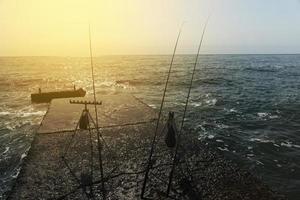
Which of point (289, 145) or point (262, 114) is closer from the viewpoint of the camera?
point (289, 145)

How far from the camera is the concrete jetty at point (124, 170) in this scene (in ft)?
22.4

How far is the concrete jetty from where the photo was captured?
6.83 meters

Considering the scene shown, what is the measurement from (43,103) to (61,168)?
21965 mm

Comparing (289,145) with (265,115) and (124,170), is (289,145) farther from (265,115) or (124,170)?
(124,170)

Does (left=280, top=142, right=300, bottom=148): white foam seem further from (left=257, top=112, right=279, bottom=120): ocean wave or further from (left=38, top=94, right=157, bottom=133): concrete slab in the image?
(left=38, top=94, right=157, bottom=133): concrete slab

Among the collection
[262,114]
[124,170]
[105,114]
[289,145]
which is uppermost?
[124,170]

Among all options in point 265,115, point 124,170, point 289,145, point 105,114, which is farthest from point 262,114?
point 124,170

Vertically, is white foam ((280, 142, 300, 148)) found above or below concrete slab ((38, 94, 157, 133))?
below

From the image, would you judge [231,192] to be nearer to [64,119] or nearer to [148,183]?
[148,183]

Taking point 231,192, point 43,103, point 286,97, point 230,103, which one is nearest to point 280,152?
point 231,192

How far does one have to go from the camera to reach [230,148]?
16.0 m

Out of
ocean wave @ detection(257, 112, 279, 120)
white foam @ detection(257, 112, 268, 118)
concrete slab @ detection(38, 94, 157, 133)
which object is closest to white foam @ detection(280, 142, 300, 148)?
ocean wave @ detection(257, 112, 279, 120)

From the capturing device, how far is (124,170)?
26.4 feet

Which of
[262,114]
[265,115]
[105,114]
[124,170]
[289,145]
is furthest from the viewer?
[262,114]
